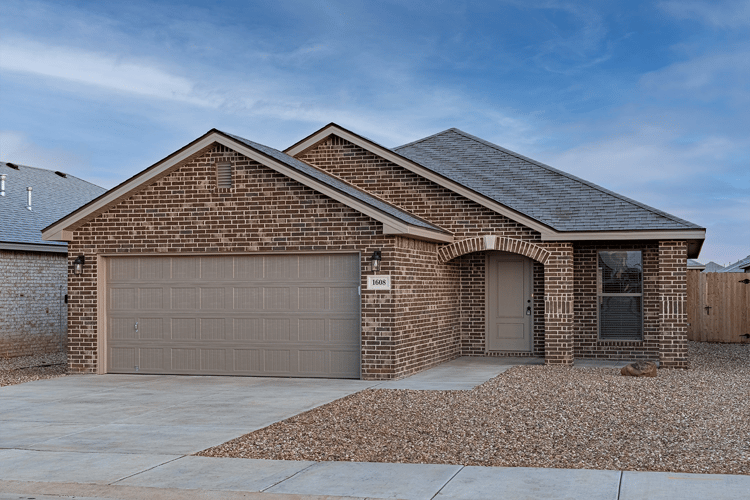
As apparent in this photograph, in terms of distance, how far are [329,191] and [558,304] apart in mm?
5383

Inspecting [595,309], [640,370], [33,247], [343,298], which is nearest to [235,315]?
[343,298]

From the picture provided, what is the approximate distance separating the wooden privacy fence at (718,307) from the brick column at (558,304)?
390 inches

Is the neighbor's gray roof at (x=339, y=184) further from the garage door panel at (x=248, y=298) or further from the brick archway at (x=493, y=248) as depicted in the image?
the garage door panel at (x=248, y=298)

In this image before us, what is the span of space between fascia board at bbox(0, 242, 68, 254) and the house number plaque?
10.2 metres

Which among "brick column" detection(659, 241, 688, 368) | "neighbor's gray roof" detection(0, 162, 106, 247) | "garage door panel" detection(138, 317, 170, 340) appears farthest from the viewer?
"neighbor's gray roof" detection(0, 162, 106, 247)

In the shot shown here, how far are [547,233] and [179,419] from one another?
8.79 meters

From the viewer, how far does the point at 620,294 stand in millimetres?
18188

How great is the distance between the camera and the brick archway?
17.0 m

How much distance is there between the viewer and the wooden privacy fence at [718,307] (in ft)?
81.5

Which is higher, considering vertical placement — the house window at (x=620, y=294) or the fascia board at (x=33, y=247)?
the fascia board at (x=33, y=247)

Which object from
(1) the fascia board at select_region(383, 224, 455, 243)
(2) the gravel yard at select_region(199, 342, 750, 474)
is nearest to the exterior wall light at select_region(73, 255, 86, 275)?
(1) the fascia board at select_region(383, 224, 455, 243)

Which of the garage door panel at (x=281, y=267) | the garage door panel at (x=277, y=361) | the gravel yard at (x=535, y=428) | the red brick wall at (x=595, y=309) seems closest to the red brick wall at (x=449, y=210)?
the red brick wall at (x=595, y=309)

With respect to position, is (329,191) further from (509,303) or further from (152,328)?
(509,303)

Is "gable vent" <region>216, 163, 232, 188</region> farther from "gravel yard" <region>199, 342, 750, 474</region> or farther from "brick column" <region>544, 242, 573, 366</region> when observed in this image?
"brick column" <region>544, 242, 573, 366</region>
